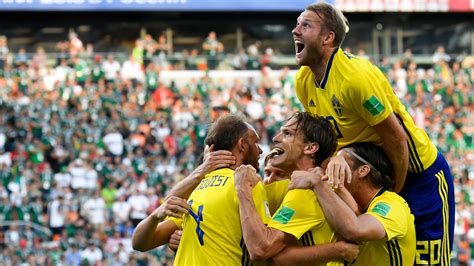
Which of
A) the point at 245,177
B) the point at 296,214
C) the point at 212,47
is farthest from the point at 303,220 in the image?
the point at 212,47

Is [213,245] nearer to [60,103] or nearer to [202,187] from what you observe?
[202,187]

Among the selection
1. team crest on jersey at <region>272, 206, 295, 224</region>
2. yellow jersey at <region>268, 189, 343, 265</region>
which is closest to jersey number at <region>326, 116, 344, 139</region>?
yellow jersey at <region>268, 189, 343, 265</region>

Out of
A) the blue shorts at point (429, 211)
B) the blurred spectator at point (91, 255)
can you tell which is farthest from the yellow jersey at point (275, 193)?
the blurred spectator at point (91, 255)

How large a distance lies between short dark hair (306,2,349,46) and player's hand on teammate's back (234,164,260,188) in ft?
4.61

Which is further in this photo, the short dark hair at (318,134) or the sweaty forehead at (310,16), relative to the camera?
the sweaty forehead at (310,16)

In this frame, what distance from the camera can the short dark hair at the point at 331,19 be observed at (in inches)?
258

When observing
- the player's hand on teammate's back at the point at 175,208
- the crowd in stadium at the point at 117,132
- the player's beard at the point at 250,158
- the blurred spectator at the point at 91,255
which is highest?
the player's beard at the point at 250,158

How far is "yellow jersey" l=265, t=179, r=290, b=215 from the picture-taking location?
19.7 feet

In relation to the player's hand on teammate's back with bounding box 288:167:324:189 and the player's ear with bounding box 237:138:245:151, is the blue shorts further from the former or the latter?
the player's ear with bounding box 237:138:245:151

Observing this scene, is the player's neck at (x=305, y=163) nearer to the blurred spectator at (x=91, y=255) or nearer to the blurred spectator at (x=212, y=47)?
→ the blurred spectator at (x=91, y=255)

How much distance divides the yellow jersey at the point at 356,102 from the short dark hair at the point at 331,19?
0.11 m

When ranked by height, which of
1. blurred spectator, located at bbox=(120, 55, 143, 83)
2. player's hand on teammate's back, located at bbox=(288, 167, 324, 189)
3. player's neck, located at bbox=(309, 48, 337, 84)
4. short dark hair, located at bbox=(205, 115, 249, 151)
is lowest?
blurred spectator, located at bbox=(120, 55, 143, 83)

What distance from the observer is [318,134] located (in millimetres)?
5793

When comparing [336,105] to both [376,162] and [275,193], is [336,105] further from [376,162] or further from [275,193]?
[275,193]
